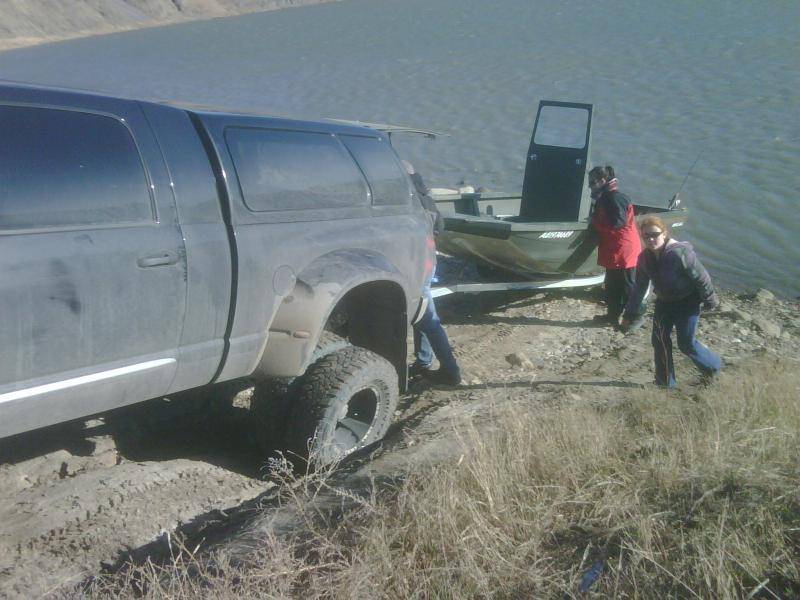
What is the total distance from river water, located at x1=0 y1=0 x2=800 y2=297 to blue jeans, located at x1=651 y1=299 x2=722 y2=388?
318 centimetres

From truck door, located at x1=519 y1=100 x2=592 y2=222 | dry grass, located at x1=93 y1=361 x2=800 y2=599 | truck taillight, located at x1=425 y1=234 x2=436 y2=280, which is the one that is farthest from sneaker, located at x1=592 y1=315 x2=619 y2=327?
dry grass, located at x1=93 y1=361 x2=800 y2=599

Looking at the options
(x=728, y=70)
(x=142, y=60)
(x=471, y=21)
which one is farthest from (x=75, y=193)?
(x=471, y=21)

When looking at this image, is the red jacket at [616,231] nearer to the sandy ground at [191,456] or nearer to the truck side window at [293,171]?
the sandy ground at [191,456]

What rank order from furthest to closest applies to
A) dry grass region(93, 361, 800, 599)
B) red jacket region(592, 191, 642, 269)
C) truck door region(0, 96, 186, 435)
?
1. red jacket region(592, 191, 642, 269)
2. truck door region(0, 96, 186, 435)
3. dry grass region(93, 361, 800, 599)

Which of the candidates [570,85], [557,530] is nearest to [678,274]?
[557,530]

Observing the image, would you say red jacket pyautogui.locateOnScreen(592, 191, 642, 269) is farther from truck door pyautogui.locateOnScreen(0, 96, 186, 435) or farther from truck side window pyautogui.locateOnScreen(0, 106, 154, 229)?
truck side window pyautogui.locateOnScreen(0, 106, 154, 229)

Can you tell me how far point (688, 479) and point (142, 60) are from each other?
1338 inches

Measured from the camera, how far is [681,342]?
20.1ft

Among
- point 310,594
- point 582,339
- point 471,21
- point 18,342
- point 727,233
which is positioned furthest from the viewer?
point 471,21

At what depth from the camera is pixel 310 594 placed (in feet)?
9.59

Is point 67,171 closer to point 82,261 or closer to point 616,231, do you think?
point 82,261

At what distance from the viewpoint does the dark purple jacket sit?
19.3 ft

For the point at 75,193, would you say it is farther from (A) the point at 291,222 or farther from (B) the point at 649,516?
(B) the point at 649,516

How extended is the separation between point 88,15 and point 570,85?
45.6 metres
